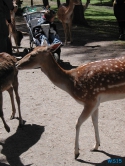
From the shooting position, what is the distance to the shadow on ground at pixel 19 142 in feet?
16.1

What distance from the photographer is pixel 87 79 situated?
455 centimetres

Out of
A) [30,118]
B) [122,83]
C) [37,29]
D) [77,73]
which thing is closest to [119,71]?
[122,83]

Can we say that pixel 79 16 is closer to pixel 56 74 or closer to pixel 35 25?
pixel 35 25

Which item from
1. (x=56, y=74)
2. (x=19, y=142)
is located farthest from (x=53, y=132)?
(x=56, y=74)

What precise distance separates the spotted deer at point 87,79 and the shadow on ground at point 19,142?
87 centimetres

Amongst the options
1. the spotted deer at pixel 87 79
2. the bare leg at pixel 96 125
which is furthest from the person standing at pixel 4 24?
the bare leg at pixel 96 125

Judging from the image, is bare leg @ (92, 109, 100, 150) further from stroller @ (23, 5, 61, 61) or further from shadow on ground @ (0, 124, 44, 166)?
stroller @ (23, 5, 61, 61)

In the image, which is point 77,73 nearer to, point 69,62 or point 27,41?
point 69,62

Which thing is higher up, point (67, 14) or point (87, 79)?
point (87, 79)

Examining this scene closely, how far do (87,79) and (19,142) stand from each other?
1.62m

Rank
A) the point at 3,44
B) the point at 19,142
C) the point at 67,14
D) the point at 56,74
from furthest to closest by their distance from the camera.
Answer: the point at 67,14 → the point at 3,44 → the point at 19,142 → the point at 56,74

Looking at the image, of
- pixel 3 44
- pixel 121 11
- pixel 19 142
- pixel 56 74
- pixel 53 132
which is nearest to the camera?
pixel 56 74

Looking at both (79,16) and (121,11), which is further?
(79,16)

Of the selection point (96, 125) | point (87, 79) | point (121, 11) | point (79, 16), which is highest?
point (87, 79)
